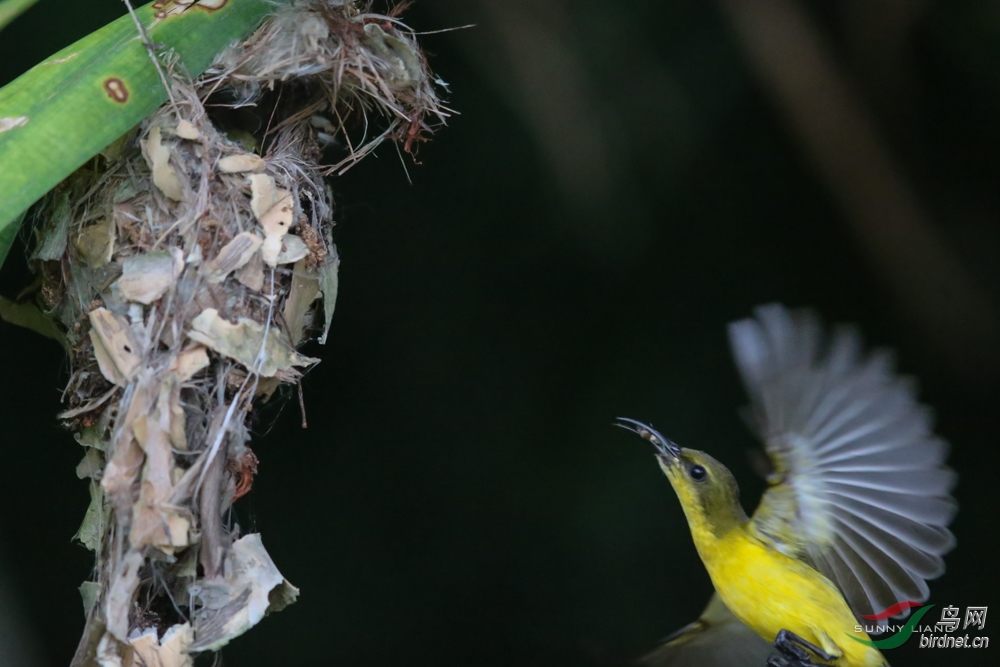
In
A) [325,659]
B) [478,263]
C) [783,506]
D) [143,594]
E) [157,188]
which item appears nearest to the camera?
[143,594]

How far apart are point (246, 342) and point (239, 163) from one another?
308 mm

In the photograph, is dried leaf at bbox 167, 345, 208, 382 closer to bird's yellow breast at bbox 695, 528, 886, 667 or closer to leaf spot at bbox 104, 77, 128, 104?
leaf spot at bbox 104, 77, 128, 104

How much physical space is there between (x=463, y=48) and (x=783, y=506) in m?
1.77

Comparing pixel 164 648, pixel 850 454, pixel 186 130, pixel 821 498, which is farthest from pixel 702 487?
pixel 186 130

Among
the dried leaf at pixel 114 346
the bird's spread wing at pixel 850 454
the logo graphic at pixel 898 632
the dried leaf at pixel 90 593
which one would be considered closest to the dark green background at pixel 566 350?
the logo graphic at pixel 898 632

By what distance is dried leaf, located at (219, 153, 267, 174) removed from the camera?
148cm

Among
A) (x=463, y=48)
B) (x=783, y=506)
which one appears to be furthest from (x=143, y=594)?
(x=463, y=48)

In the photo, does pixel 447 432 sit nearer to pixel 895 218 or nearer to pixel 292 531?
pixel 292 531

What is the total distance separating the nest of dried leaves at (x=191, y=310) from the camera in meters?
1.26

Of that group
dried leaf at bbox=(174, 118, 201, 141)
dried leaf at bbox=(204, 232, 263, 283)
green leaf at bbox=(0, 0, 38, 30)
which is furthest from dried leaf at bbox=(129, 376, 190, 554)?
green leaf at bbox=(0, 0, 38, 30)

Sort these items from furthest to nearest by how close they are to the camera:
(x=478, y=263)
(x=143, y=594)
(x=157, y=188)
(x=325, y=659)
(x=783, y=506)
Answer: (x=478, y=263) → (x=325, y=659) → (x=783, y=506) → (x=157, y=188) → (x=143, y=594)

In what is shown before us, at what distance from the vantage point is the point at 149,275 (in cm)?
136

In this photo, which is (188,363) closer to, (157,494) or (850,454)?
(157,494)

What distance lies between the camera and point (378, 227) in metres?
2.93
